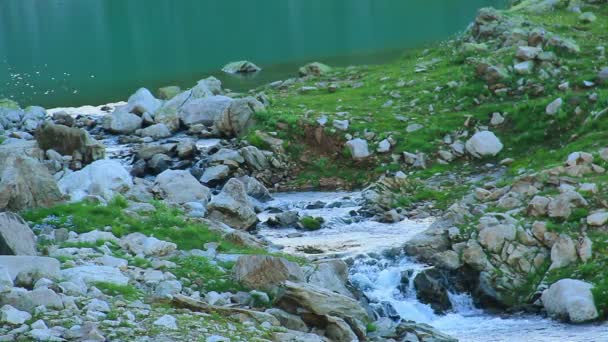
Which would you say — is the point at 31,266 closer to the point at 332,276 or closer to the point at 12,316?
the point at 12,316

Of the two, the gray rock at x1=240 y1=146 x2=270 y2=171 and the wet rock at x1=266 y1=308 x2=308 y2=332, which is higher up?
the wet rock at x1=266 y1=308 x2=308 y2=332

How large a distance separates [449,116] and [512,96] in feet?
7.63

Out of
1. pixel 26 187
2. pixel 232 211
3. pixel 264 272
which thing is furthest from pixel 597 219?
pixel 26 187

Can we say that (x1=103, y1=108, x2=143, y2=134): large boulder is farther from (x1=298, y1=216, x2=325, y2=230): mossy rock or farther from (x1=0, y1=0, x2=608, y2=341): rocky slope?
(x1=298, y1=216, x2=325, y2=230): mossy rock

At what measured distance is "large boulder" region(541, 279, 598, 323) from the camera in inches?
823

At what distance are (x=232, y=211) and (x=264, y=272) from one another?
889 cm

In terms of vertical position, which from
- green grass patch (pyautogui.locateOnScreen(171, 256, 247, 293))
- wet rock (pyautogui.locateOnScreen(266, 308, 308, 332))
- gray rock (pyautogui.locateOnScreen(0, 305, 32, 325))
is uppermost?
gray rock (pyautogui.locateOnScreen(0, 305, 32, 325))

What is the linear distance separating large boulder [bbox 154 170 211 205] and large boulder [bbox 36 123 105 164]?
237 inches

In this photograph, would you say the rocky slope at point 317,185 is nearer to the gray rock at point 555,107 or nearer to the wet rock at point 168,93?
the gray rock at point 555,107

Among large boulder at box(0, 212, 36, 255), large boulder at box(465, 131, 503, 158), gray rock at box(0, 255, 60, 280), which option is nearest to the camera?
gray rock at box(0, 255, 60, 280)

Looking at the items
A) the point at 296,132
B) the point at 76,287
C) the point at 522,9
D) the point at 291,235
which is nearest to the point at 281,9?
the point at 522,9

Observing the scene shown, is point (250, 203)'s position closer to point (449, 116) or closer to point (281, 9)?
point (449, 116)

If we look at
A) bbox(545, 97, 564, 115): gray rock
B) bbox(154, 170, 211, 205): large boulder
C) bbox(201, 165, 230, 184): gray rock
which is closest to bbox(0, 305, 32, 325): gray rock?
bbox(154, 170, 211, 205): large boulder

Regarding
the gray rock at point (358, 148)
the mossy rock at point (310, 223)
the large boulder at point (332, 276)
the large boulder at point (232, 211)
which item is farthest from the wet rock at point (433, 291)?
the gray rock at point (358, 148)
